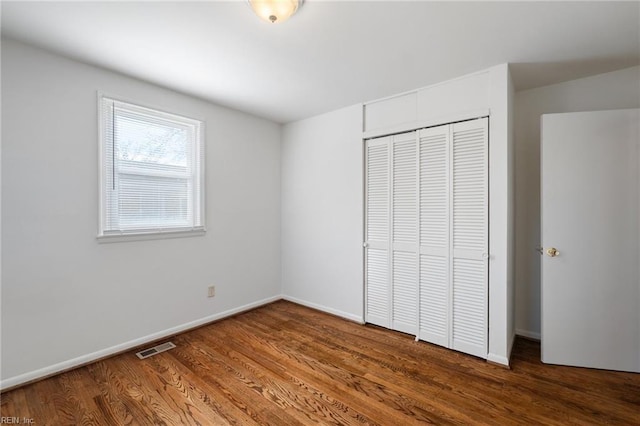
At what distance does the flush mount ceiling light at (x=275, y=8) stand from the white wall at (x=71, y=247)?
169 cm

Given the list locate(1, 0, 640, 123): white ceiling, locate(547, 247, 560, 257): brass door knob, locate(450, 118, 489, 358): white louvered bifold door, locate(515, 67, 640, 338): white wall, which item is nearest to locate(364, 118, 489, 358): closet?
locate(450, 118, 489, 358): white louvered bifold door

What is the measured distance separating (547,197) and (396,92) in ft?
5.49

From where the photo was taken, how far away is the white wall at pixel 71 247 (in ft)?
6.88

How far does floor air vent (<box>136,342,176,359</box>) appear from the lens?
→ 2557mm

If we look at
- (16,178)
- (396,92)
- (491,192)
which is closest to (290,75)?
(396,92)

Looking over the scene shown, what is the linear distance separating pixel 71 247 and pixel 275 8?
238 centimetres

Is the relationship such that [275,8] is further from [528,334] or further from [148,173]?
[528,334]

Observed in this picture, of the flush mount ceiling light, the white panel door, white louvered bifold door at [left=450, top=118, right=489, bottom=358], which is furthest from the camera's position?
white louvered bifold door at [left=450, top=118, right=489, bottom=358]

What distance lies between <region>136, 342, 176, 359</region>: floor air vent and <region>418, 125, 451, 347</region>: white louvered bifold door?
7.93 ft

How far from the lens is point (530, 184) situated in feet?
9.56

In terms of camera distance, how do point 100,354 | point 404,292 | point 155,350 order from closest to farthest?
point 100,354 < point 155,350 < point 404,292

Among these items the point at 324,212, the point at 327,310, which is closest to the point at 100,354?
the point at 327,310

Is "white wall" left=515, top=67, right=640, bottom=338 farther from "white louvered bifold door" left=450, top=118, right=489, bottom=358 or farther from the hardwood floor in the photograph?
"white louvered bifold door" left=450, top=118, right=489, bottom=358

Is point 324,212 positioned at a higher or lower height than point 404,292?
higher
